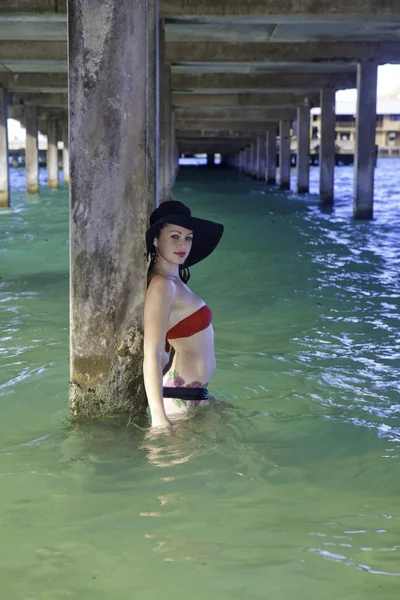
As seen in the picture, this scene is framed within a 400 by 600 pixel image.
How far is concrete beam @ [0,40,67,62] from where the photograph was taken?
1889 centimetres

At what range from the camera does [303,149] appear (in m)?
33.2

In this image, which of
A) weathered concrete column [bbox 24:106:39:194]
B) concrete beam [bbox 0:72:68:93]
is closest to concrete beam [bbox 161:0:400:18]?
concrete beam [bbox 0:72:68:93]

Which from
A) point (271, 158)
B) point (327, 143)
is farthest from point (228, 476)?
point (271, 158)

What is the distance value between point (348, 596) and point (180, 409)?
1.84 metres

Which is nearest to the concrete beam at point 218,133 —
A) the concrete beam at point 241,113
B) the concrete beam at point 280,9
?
the concrete beam at point 241,113

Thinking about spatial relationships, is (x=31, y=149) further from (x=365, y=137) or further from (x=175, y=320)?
(x=175, y=320)

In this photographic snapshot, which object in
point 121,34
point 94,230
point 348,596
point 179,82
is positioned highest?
point 179,82

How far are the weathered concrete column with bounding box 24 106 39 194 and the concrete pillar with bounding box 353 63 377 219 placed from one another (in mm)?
15603

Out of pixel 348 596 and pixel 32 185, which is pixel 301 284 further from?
pixel 32 185

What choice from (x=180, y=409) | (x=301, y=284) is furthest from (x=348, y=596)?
(x=301, y=284)

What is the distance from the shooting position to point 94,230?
461 centimetres

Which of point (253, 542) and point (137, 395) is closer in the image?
point (253, 542)

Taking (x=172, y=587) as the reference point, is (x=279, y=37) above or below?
above

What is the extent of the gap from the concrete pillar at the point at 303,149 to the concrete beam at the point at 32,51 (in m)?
15.0
